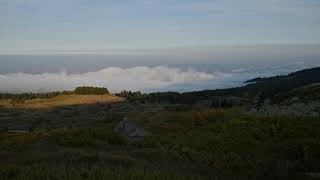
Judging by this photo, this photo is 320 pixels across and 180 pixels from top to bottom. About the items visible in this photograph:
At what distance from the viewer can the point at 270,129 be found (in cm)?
3631

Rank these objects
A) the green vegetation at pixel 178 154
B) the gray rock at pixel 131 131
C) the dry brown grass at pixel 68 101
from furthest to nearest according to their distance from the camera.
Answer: the dry brown grass at pixel 68 101 < the gray rock at pixel 131 131 < the green vegetation at pixel 178 154

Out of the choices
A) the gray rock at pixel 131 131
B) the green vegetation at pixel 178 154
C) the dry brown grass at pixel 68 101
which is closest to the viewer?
the green vegetation at pixel 178 154

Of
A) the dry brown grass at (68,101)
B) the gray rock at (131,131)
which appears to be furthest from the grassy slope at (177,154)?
the dry brown grass at (68,101)

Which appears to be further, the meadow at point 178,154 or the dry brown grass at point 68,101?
the dry brown grass at point 68,101

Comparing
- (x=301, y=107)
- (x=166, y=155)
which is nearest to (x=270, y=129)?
(x=166, y=155)

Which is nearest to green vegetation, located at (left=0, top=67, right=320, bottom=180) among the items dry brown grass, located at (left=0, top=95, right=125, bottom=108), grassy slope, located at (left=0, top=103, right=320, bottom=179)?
grassy slope, located at (left=0, top=103, right=320, bottom=179)

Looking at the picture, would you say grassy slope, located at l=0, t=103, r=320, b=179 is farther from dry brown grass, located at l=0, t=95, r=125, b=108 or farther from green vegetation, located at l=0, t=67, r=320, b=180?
dry brown grass, located at l=0, t=95, r=125, b=108

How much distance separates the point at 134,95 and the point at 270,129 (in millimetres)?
148053

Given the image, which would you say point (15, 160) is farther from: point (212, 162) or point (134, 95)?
point (134, 95)

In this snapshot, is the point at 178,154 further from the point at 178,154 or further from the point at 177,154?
the point at 177,154

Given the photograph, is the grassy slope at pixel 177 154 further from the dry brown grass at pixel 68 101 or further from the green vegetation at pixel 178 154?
the dry brown grass at pixel 68 101

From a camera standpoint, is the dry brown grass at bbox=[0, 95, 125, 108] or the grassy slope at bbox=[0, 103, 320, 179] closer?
the grassy slope at bbox=[0, 103, 320, 179]

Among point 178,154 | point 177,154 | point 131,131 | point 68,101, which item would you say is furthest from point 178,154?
point 68,101

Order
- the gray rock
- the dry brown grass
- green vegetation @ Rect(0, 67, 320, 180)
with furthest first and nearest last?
the dry brown grass → the gray rock → green vegetation @ Rect(0, 67, 320, 180)
